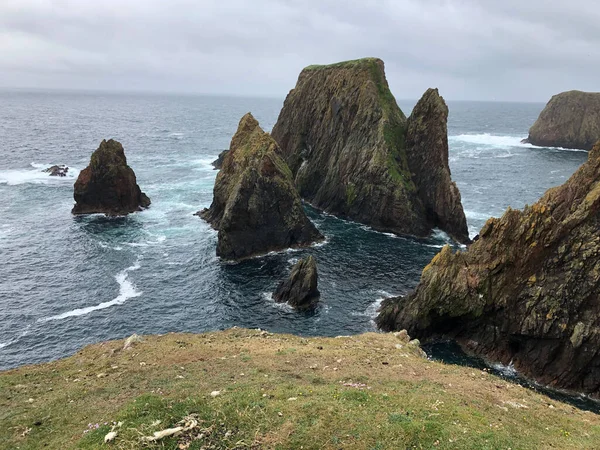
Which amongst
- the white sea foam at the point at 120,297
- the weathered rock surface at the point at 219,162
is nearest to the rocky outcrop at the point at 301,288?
the white sea foam at the point at 120,297

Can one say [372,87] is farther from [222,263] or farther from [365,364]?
[365,364]

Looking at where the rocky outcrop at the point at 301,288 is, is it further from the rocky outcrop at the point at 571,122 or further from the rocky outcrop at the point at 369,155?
the rocky outcrop at the point at 571,122

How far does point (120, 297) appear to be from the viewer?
185ft

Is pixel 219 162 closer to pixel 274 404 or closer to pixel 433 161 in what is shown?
pixel 433 161

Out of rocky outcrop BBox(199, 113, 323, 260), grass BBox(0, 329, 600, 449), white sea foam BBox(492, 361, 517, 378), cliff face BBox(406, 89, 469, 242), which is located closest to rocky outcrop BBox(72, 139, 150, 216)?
rocky outcrop BBox(199, 113, 323, 260)

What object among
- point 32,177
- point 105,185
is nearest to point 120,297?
point 105,185

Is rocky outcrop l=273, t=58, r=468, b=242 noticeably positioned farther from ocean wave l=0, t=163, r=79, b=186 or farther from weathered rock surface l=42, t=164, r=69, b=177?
weathered rock surface l=42, t=164, r=69, b=177

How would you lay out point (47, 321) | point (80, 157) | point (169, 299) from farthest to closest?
point (80, 157) → point (169, 299) → point (47, 321)

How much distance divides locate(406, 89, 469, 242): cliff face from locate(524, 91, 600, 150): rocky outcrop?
109m

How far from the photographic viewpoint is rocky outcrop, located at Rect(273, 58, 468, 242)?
8138 cm

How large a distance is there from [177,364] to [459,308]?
103 ft

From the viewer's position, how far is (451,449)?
18.2 metres

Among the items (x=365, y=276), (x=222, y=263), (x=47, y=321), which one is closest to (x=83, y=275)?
(x=47, y=321)

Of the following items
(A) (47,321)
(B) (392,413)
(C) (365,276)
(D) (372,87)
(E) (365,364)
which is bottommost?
(A) (47,321)
